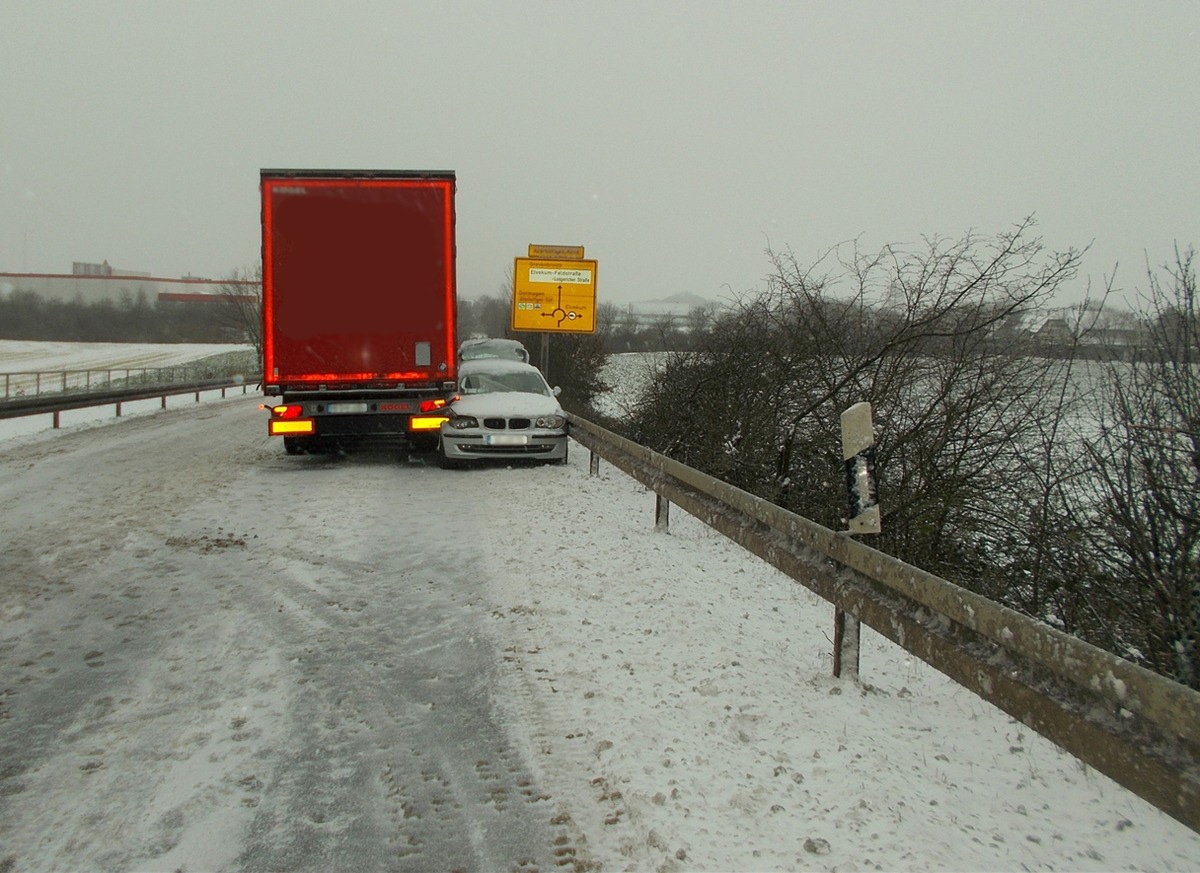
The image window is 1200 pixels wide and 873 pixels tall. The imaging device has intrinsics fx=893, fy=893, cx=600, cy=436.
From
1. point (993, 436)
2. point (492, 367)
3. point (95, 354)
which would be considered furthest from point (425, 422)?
point (95, 354)

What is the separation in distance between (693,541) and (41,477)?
8.74m

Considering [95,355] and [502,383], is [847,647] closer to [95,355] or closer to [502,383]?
[502,383]

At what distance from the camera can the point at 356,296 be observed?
482 inches

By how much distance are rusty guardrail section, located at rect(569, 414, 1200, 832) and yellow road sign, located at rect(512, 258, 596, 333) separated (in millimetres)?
20928

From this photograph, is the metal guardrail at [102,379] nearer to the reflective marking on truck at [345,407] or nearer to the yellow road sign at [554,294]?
the yellow road sign at [554,294]

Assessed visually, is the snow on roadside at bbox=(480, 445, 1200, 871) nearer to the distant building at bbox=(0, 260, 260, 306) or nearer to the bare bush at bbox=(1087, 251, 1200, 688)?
the bare bush at bbox=(1087, 251, 1200, 688)

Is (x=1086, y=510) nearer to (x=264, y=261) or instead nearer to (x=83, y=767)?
(x=83, y=767)

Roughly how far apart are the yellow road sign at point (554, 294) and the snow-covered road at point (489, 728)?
18.6m

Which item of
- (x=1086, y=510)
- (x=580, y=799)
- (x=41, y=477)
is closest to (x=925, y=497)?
(x=1086, y=510)

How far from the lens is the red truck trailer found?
39.5ft

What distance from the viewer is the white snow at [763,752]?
9.70ft

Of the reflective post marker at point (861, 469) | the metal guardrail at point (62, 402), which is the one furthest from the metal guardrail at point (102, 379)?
the reflective post marker at point (861, 469)

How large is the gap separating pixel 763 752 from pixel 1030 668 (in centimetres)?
109

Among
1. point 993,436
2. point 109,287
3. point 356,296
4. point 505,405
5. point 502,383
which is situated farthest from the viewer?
point 109,287
